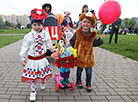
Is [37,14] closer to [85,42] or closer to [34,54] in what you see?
[34,54]

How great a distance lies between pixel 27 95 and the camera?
293 cm

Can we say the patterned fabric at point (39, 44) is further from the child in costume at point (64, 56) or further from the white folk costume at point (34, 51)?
the child in costume at point (64, 56)

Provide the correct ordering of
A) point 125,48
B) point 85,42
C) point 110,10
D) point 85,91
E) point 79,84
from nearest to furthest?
point 110,10, point 85,42, point 85,91, point 79,84, point 125,48

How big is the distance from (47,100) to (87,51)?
4.23 ft

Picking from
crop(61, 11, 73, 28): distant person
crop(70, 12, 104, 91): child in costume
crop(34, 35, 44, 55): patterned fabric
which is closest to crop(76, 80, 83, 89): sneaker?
crop(70, 12, 104, 91): child in costume

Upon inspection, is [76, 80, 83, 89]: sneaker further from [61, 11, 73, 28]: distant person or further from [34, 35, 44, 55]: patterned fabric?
[61, 11, 73, 28]: distant person

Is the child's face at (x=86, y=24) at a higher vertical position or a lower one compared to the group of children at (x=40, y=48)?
higher

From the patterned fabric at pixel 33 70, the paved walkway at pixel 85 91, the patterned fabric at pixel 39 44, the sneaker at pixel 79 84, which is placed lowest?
the paved walkway at pixel 85 91

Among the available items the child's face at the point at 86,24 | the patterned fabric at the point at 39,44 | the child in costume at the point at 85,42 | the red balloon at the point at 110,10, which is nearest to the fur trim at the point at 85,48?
the child in costume at the point at 85,42

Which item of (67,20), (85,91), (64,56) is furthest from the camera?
(67,20)

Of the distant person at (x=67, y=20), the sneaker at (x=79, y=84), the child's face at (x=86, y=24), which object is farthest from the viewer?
the distant person at (x=67, y=20)

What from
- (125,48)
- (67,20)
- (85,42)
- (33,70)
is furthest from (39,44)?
(125,48)

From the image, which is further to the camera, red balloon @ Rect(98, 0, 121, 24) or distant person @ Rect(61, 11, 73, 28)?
distant person @ Rect(61, 11, 73, 28)

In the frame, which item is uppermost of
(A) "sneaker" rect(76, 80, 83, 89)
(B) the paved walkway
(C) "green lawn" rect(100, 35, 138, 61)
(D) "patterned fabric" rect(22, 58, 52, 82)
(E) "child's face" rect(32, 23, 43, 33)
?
(E) "child's face" rect(32, 23, 43, 33)
